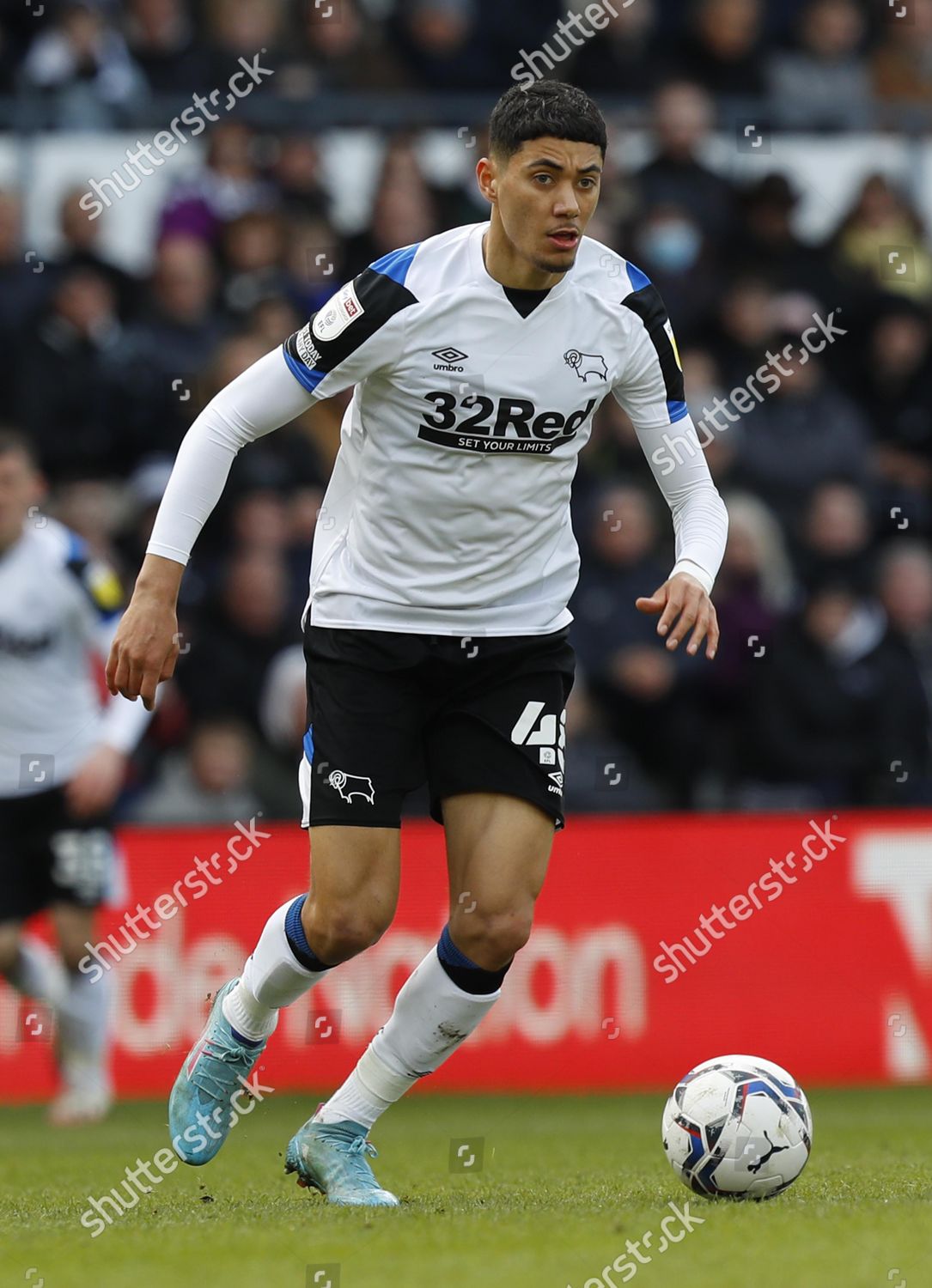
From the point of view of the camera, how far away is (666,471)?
17.5ft

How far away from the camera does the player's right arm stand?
4.83 meters

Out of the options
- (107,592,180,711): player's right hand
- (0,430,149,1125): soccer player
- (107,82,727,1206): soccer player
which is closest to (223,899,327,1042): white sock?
(107,82,727,1206): soccer player

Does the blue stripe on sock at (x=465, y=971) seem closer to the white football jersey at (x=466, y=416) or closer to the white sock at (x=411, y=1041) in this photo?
the white sock at (x=411, y=1041)

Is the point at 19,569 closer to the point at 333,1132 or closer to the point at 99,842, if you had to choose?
the point at 99,842

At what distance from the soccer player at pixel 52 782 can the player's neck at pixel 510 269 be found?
3391mm

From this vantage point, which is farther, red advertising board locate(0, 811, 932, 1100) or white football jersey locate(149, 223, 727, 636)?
red advertising board locate(0, 811, 932, 1100)

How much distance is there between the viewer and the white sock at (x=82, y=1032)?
8.03 m

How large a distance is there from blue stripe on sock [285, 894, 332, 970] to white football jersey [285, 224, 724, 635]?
2.58 feet

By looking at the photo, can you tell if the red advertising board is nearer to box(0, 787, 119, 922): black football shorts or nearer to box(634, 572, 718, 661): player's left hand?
box(0, 787, 119, 922): black football shorts

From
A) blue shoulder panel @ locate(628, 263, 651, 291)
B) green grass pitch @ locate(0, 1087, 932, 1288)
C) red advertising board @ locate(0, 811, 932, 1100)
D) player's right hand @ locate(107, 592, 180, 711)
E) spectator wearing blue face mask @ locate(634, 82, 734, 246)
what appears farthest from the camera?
spectator wearing blue face mask @ locate(634, 82, 734, 246)

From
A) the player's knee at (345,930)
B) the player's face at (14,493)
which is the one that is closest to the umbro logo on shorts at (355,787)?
the player's knee at (345,930)

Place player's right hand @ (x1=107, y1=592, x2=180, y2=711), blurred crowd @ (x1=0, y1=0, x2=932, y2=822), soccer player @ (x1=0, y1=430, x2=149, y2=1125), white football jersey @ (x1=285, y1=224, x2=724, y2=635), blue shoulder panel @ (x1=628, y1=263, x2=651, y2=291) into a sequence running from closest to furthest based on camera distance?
1. player's right hand @ (x1=107, y1=592, x2=180, y2=711)
2. white football jersey @ (x1=285, y1=224, x2=724, y2=635)
3. blue shoulder panel @ (x1=628, y1=263, x2=651, y2=291)
4. soccer player @ (x1=0, y1=430, x2=149, y2=1125)
5. blurred crowd @ (x1=0, y1=0, x2=932, y2=822)

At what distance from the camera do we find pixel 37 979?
8086 millimetres

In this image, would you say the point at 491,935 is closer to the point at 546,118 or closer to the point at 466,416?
the point at 466,416
